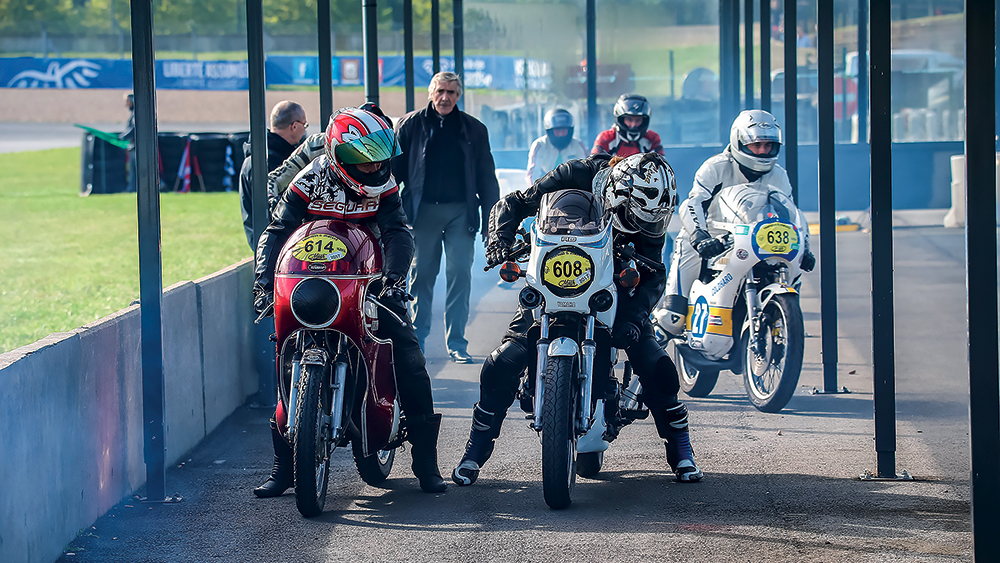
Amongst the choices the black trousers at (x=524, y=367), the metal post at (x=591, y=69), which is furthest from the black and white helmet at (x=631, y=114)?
the metal post at (x=591, y=69)

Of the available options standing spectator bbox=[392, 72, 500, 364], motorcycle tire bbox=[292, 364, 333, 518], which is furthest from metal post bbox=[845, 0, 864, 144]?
motorcycle tire bbox=[292, 364, 333, 518]

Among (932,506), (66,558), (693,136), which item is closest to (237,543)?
(66,558)

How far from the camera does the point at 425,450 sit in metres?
6.04

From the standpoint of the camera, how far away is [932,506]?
555 centimetres

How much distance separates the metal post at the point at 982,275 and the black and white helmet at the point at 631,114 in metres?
5.96

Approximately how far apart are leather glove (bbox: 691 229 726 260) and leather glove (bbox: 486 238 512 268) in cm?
234

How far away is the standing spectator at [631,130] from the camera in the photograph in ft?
34.6

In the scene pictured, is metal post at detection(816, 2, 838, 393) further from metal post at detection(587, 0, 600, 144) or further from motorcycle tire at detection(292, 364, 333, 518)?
metal post at detection(587, 0, 600, 144)

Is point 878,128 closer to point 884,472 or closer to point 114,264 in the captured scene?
point 884,472

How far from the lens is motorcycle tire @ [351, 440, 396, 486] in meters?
6.00

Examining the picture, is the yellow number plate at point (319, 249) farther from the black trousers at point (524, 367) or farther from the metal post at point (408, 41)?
the metal post at point (408, 41)

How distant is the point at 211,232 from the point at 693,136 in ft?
28.9

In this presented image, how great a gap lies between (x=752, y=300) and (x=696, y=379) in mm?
854

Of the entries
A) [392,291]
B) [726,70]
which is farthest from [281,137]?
[726,70]
